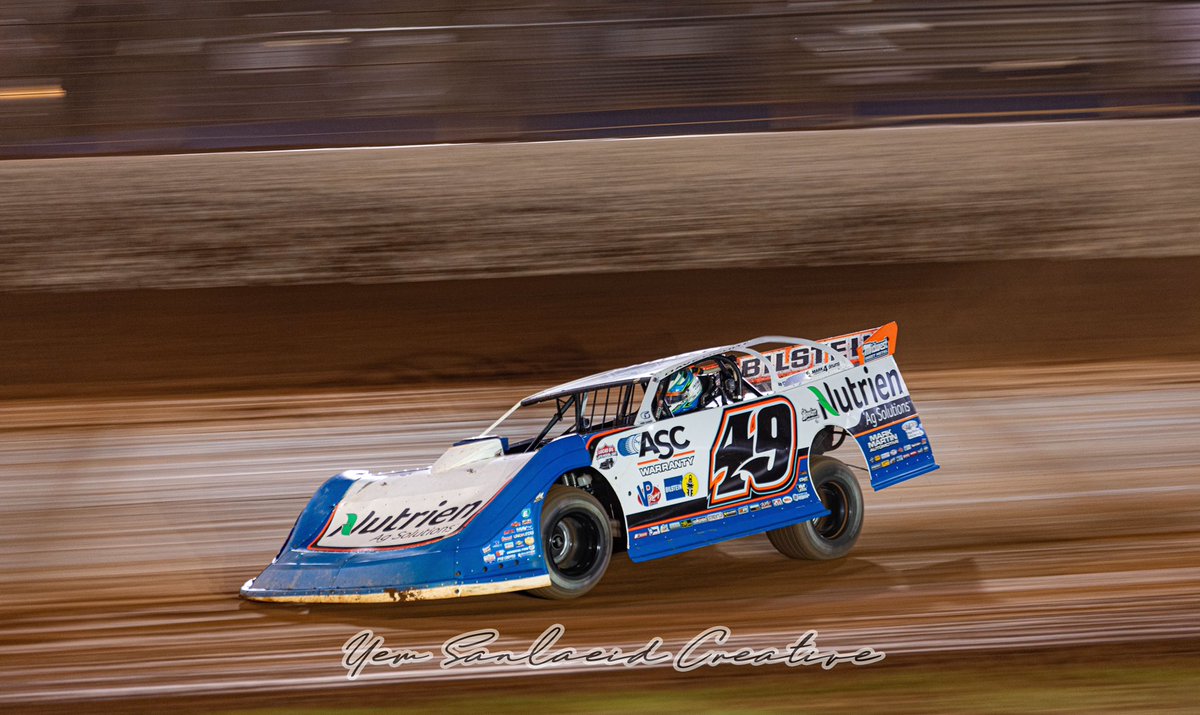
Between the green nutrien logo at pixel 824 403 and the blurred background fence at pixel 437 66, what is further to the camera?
the blurred background fence at pixel 437 66

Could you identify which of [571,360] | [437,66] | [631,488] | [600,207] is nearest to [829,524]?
[631,488]

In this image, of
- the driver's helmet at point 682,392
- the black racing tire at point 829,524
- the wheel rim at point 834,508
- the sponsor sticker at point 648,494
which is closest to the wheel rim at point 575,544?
the sponsor sticker at point 648,494

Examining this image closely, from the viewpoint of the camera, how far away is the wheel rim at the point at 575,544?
6.38m

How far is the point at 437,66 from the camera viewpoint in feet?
54.2

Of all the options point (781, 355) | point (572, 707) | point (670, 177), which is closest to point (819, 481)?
point (781, 355)

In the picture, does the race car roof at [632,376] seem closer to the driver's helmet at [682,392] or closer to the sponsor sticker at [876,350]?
the driver's helmet at [682,392]

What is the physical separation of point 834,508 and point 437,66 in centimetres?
1077

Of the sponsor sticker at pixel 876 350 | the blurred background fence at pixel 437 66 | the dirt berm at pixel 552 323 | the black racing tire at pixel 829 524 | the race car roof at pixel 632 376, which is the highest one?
the blurred background fence at pixel 437 66

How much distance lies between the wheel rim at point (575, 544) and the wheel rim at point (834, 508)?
1.49 m

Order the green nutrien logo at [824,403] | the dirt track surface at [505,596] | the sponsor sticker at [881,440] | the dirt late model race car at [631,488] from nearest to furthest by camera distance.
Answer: the dirt track surface at [505,596] → the dirt late model race car at [631,488] → the green nutrien logo at [824,403] → the sponsor sticker at [881,440]

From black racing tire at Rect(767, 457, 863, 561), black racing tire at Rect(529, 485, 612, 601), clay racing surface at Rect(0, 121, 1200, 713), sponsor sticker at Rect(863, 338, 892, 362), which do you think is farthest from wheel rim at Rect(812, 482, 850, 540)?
black racing tire at Rect(529, 485, 612, 601)

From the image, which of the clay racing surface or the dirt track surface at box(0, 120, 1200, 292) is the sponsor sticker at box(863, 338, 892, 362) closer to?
the clay racing surface

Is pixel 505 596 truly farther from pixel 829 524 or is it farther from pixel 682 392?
pixel 829 524

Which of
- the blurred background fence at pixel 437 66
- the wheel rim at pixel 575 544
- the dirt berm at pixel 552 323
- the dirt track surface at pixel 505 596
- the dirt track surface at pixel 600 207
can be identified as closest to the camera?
the dirt track surface at pixel 505 596
